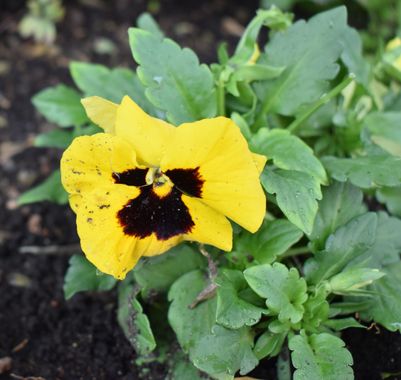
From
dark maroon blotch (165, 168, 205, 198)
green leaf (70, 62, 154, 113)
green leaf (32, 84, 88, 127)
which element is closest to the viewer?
dark maroon blotch (165, 168, 205, 198)

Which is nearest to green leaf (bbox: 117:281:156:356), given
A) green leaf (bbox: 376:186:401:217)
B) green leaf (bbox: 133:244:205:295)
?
green leaf (bbox: 133:244:205:295)

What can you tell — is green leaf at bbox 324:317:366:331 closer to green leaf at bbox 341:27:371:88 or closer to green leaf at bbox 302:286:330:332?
green leaf at bbox 302:286:330:332

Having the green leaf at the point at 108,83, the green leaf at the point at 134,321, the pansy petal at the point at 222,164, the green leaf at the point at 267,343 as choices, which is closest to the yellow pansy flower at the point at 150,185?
the pansy petal at the point at 222,164

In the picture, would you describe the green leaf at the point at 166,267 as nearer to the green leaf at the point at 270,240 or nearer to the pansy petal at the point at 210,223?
the green leaf at the point at 270,240

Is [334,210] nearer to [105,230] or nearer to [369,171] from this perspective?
[369,171]

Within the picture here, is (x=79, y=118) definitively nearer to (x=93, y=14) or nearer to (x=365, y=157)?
(x=365, y=157)

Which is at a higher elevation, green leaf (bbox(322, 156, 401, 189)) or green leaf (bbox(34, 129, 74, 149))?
green leaf (bbox(322, 156, 401, 189))
